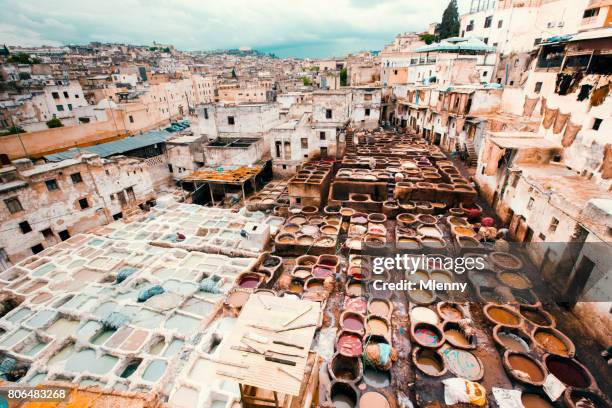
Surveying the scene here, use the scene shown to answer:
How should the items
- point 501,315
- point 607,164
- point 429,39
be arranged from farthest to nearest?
point 429,39
point 607,164
point 501,315

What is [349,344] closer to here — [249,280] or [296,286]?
[296,286]

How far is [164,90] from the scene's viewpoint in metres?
58.6

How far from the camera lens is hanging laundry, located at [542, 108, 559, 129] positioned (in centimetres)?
1777

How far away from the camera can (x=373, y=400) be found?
10281 mm

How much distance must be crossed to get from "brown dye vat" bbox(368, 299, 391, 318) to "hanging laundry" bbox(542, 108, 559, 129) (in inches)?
607

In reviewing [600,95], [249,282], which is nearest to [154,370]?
[249,282]

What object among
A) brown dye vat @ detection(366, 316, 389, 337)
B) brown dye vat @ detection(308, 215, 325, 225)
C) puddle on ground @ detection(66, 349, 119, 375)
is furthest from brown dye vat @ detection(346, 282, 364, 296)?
puddle on ground @ detection(66, 349, 119, 375)

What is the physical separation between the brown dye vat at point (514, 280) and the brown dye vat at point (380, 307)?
5.93 metres

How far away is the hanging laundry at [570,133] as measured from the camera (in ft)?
52.5

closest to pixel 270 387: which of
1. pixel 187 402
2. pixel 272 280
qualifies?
pixel 187 402

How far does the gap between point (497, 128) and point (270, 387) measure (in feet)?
88.6

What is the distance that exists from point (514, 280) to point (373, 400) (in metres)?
9.74

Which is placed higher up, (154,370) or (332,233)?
(332,233)

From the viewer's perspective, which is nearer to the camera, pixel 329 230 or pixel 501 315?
pixel 501 315
